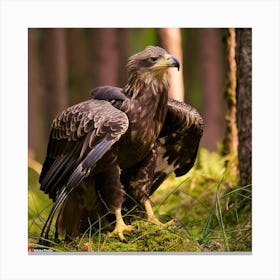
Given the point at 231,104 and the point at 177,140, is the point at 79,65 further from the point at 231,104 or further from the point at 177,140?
the point at 177,140

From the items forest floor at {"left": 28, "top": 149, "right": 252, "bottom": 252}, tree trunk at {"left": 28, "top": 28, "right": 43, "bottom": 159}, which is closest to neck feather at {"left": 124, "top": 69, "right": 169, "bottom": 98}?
forest floor at {"left": 28, "top": 149, "right": 252, "bottom": 252}

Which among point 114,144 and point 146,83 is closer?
point 114,144

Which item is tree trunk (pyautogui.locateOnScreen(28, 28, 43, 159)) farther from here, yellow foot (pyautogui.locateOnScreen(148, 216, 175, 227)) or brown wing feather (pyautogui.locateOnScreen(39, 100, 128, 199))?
yellow foot (pyautogui.locateOnScreen(148, 216, 175, 227))

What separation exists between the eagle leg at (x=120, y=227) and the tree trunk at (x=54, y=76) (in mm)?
2572

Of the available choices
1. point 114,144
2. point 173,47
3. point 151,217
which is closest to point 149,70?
point 114,144

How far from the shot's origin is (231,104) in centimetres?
809

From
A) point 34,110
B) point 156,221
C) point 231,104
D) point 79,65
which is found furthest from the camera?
point 79,65

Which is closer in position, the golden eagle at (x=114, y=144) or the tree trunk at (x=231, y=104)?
the golden eagle at (x=114, y=144)

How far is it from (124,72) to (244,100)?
1.72 m

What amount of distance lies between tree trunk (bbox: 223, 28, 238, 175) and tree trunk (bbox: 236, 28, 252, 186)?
2.27 ft

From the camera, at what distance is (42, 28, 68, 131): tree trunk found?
845 cm

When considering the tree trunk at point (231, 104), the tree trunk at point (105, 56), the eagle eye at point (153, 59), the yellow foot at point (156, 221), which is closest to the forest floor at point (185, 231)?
the yellow foot at point (156, 221)

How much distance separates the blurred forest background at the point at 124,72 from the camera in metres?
7.84

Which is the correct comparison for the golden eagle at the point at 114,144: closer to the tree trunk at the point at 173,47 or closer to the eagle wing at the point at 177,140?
the eagle wing at the point at 177,140
